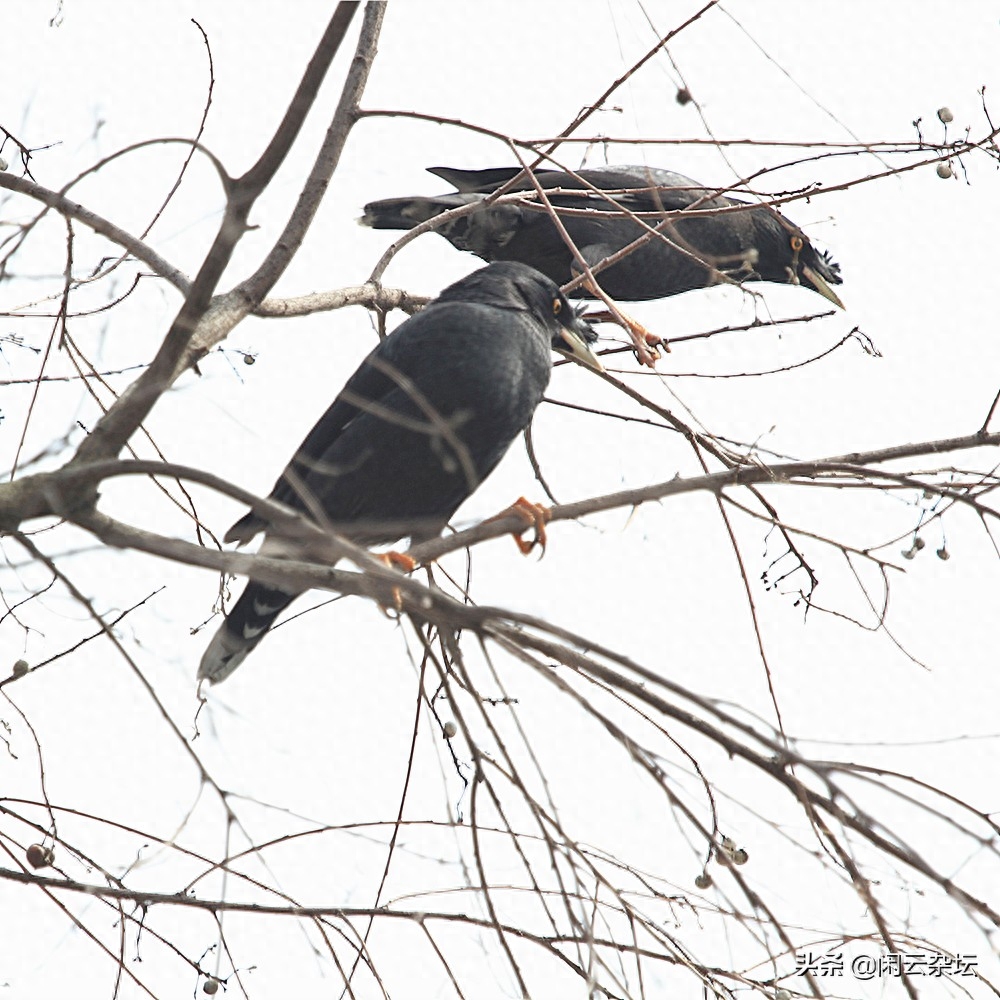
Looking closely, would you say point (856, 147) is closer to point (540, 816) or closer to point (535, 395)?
point (535, 395)

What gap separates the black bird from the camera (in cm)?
387

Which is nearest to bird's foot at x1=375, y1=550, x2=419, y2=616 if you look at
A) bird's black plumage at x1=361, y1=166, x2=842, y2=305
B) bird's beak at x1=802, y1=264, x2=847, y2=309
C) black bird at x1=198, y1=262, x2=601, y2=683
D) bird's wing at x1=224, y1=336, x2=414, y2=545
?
black bird at x1=198, y1=262, x2=601, y2=683

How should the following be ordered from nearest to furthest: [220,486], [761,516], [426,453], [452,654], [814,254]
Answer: [220,486] → [452,654] → [761,516] → [426,453] → [814,254]

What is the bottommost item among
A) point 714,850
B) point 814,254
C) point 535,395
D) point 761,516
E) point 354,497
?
point 714,850

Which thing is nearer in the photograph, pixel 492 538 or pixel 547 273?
pixel 492 538

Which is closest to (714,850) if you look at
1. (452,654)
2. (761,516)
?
(452,654)

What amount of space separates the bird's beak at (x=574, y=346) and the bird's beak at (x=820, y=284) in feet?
7.56

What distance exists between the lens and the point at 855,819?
217 cm

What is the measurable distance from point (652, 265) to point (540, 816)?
3799mm

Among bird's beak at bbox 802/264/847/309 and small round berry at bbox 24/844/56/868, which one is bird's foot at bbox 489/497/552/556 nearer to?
small round berry at bbox 24/844/56/868

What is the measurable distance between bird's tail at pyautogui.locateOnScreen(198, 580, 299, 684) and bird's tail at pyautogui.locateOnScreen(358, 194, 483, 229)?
190 cm

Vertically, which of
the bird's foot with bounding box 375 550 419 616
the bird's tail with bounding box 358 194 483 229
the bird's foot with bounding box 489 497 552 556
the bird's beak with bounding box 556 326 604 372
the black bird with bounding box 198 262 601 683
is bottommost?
the bird's foot with bounding box 375 550 419 616

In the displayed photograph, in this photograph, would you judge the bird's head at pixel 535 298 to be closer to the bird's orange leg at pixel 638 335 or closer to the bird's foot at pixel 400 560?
the bird's orange leg at pixel 638 335

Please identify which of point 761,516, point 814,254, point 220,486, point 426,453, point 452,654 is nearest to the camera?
point 220,486
